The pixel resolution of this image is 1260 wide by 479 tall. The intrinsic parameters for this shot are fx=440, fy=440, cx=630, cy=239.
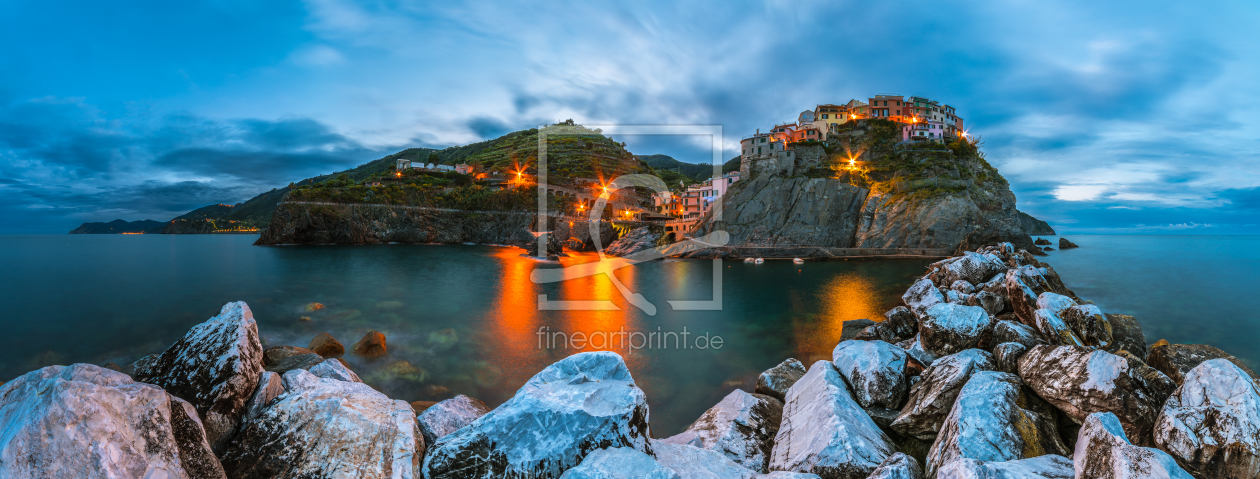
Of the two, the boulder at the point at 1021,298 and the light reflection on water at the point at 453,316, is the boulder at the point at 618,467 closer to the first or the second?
the light reflection on water at the point at 453,316

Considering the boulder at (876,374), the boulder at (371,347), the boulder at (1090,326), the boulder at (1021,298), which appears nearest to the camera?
the boulder at (876,374)

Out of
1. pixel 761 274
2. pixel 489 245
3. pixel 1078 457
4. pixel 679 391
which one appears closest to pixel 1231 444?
pixel 1078 457

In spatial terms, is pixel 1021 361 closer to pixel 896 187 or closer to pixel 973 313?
pixel 973 313

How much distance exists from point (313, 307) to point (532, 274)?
840 inches

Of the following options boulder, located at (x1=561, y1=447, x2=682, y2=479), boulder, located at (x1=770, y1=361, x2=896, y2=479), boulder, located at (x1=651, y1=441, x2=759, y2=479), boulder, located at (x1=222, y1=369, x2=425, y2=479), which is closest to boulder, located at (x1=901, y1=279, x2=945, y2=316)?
boulder, located at (x1=770, y1=361, x2=896, y2=479)

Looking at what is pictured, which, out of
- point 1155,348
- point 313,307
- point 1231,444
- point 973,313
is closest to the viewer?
point 1231,444

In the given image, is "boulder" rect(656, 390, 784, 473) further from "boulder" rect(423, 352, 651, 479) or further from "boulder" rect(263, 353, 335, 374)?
"boulder" rect(263, 353, 335, 374)

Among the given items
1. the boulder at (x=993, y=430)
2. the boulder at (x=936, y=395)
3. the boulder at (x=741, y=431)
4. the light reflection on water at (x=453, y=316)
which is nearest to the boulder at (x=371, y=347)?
the light reflection on water at (x=453, y=316)

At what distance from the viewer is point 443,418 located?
19.1ft

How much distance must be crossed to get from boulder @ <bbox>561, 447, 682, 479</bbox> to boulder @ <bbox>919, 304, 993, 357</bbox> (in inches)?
286

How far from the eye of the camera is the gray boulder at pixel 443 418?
17.9 feet

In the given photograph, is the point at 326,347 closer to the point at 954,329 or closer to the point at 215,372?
the point at 215,372

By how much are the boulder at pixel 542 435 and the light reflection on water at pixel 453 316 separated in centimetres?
535

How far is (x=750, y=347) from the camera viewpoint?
16.1 metres
